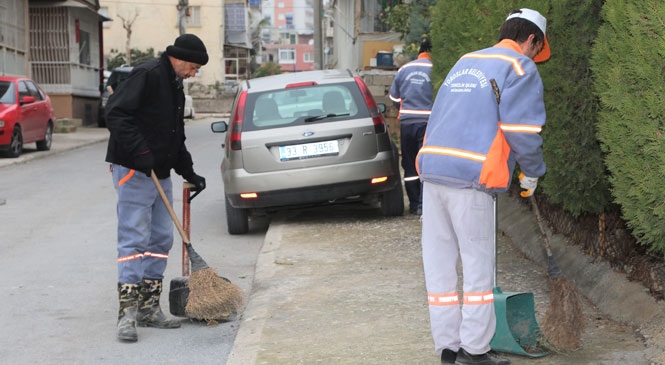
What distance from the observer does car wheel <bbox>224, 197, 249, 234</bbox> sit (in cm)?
1065

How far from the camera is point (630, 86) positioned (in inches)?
192

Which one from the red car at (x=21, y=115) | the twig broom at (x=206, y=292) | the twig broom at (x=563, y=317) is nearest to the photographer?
the twig broom at (x=563, y=317)

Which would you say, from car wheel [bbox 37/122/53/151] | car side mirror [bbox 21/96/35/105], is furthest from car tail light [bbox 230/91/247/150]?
car wheel [bbox 37/122/53/151]

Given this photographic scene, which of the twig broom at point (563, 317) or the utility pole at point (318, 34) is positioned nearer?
the twig broom at point (563, 317)

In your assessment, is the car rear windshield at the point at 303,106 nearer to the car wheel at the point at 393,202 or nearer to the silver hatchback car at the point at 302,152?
the silver hatchback car at the point at 302,152

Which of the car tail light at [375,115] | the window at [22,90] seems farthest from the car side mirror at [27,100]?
the car tail light at [375,115]

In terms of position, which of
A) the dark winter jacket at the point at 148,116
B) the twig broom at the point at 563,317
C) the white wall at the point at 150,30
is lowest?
the twig broom at the point at 563,317

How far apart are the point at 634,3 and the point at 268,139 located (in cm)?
578

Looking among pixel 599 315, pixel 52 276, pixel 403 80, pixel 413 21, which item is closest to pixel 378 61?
pixel 413 21

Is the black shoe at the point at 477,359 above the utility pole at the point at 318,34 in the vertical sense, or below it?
below

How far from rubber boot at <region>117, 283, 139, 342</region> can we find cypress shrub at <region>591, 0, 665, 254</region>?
299 cm

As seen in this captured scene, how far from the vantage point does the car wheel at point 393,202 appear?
1085cm

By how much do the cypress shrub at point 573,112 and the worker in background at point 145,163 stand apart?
2266 mm

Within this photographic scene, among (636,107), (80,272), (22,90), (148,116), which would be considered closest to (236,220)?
(80,272)
